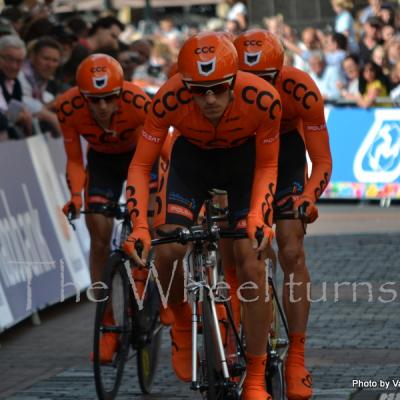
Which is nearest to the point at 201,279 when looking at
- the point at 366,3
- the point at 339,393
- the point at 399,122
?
the point at 339,393

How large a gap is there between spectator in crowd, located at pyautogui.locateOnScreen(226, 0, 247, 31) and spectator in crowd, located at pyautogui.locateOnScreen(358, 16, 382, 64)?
3.80 m

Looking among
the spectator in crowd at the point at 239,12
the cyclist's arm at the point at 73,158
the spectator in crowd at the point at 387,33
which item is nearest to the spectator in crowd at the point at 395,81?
the spectator in crowd at the point at 387,33

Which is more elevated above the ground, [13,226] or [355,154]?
[13,226]

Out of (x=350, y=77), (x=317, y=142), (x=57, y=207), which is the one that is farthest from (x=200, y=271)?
(x=350, y=77)

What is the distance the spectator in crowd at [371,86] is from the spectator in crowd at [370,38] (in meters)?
1.47

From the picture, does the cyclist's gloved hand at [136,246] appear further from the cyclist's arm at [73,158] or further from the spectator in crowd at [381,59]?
the spectator in crowd at [381,59]

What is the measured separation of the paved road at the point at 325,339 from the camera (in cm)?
809

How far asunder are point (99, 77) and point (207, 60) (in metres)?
2.15

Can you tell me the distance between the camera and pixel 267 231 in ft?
21.3

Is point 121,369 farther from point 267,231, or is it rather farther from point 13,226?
point 13,226

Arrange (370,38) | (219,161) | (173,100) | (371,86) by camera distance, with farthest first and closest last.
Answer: (370,38)
(371,86)
(219,161)
(173,100)

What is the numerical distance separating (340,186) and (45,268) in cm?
725

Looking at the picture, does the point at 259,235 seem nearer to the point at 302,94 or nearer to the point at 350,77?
the point at 302,94

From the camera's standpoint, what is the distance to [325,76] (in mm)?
18734
